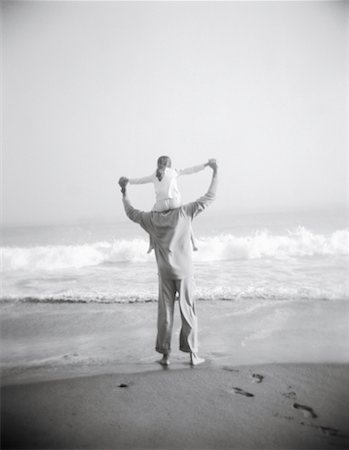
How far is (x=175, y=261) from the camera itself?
3.05m

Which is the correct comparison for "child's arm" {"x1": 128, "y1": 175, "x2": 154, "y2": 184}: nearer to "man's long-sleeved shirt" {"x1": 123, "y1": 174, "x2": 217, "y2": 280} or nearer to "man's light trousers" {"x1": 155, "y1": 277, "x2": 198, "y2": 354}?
"man's long-sleeved shirt" {"x1": 123, "y1": 174, "x2": 217, "y2": 280}

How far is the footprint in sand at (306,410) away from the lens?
7.35ft

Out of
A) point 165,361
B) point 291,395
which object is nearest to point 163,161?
point 165,361

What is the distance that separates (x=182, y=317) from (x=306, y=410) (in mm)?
1202

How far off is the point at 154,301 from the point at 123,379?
2945mm

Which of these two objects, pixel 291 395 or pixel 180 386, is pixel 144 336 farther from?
pixel 291 395

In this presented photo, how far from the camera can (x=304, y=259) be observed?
9547 millimetres

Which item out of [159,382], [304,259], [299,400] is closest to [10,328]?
[159,382]

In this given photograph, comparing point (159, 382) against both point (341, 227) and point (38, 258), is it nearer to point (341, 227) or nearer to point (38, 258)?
point (38, 258)

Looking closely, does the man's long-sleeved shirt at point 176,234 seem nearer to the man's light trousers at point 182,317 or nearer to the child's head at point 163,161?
the man's light trousers at point 182,317

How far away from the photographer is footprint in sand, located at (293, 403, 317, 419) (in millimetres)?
2240

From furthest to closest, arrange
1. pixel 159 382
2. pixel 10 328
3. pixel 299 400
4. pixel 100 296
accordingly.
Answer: pixel 100 296, pixel 10 328, pixel 159 382, pixel 299 400

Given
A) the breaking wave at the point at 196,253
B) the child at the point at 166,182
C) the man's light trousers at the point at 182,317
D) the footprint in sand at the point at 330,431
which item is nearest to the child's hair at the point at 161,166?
the child at the point at 166,182

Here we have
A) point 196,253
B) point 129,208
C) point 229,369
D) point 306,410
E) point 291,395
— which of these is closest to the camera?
point 306,410
